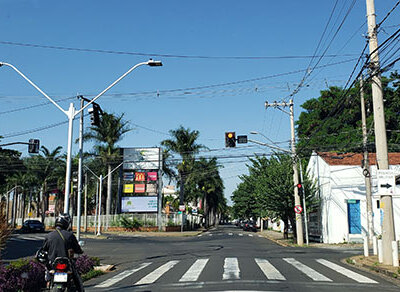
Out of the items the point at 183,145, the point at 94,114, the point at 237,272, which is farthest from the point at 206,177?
the point at 237,272

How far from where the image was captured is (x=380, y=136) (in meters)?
15.5

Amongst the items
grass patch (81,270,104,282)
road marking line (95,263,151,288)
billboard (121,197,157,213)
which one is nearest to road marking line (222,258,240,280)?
road marking line (95,263,151,288)

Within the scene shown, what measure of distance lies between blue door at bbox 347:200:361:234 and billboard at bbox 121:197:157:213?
27280 millimetres

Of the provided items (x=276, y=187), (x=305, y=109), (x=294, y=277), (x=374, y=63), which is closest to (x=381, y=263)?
(x=294, y=277)

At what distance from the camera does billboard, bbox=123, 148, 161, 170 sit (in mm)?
54656

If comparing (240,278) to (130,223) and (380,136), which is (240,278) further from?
(130,223)

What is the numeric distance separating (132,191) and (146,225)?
4.71 m

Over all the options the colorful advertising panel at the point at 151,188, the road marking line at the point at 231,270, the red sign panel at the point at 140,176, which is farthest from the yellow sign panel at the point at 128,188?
the road marking line at the point at 231,270

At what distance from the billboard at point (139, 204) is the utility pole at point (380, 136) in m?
40.0

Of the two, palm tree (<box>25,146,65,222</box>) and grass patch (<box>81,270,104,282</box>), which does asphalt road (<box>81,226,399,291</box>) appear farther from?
palm tree (<box>25,146,65,222</box>)

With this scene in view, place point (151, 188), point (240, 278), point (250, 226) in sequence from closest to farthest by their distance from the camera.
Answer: point (240, 278) → point (151, 188) → point (250, 226)

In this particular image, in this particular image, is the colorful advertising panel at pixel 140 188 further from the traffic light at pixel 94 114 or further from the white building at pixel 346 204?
the traffic light at pixel 94 114

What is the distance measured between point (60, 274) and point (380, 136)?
12.5 meters

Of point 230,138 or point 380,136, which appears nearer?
point 380,136
